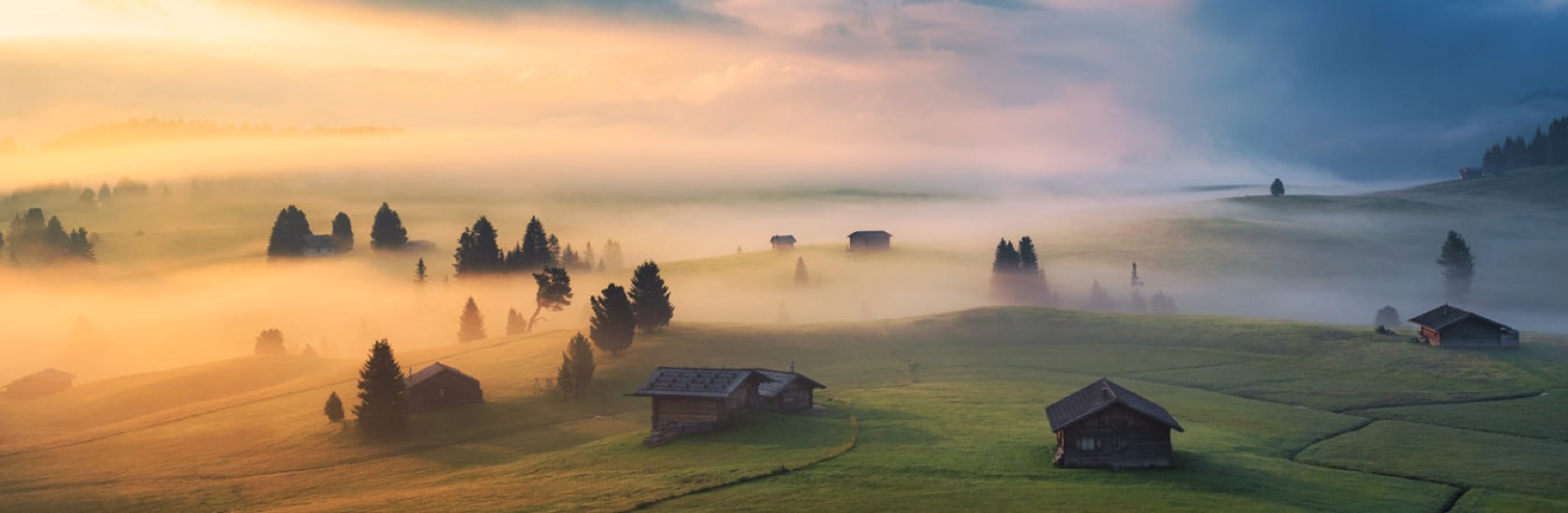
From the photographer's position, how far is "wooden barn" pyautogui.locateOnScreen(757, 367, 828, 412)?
8594 centimetres

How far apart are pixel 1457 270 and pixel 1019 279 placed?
66046 millimetres

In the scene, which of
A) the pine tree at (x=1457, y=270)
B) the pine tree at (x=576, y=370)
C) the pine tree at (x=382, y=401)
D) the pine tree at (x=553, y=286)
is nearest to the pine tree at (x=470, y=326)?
the pine tree at (x=553, y=286)

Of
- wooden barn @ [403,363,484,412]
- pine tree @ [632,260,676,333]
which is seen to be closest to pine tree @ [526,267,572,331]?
pine tree @ [632,260,676,333]

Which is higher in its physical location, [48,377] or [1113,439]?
[48,377]

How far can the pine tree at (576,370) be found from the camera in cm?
10056

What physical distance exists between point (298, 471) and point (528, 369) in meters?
32.5

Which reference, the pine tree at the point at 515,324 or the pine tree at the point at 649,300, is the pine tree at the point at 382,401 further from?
the pine tree at the point at 515,324

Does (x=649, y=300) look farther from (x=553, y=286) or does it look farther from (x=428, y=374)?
(x=428, y=374)

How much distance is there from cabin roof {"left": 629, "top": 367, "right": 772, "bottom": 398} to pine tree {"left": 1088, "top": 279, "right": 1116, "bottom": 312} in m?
106

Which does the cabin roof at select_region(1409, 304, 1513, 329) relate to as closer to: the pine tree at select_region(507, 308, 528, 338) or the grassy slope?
the grassy slope

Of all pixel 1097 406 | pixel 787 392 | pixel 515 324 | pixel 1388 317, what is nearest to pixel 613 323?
pixel 787 392

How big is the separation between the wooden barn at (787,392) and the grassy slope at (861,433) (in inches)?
130

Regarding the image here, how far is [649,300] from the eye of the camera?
126 meters

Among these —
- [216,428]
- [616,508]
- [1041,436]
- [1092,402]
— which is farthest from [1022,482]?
[216,428]
